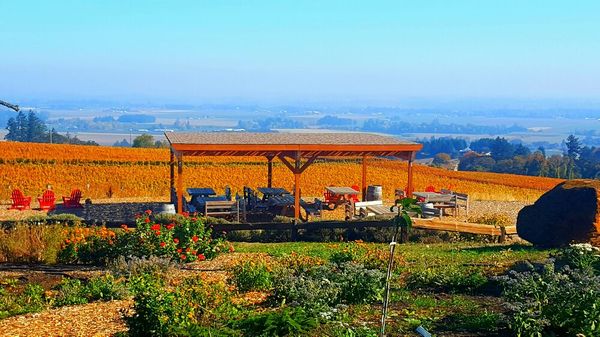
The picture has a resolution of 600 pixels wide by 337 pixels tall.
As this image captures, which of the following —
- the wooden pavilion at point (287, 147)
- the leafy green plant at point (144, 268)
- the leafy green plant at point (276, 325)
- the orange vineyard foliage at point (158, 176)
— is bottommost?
the orange vineyard foliage at point (158, 176)

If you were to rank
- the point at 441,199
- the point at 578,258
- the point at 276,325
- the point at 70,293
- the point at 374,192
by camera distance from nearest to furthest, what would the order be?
the point at 276,325, the point at 70,293, the point at 578,258, the point at 441,199, the point at 374,192

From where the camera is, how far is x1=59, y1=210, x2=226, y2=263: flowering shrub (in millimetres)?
12172

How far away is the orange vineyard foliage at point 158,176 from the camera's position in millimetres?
32188

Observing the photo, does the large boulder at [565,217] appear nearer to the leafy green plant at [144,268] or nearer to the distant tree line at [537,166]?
the leafy green plant at [144,268]

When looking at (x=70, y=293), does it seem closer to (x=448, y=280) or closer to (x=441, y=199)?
(x=448, y=280)

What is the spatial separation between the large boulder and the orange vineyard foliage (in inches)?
631

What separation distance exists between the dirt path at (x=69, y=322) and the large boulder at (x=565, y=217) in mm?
9544

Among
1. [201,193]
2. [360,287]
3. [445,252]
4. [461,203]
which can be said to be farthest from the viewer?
[461,203]

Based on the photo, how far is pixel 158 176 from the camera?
121 ft

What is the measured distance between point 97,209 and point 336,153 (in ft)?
27.6

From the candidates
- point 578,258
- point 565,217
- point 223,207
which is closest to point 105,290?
point 578,258

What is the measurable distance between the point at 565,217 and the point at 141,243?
27.9 ft

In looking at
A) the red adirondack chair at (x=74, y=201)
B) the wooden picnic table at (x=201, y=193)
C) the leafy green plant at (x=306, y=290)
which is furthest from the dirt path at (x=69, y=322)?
the red adirondack chair at (x=74, y=201)

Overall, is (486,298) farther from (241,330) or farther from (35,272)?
(35,272)
